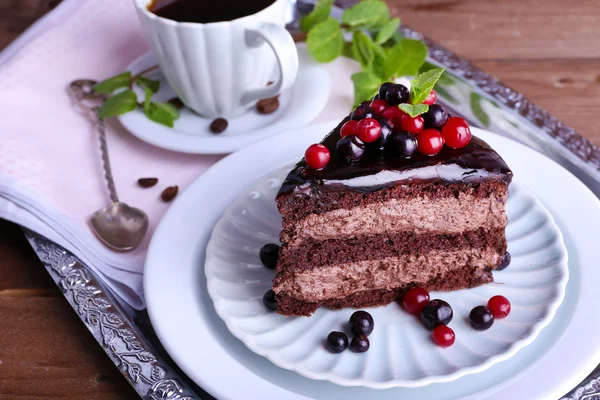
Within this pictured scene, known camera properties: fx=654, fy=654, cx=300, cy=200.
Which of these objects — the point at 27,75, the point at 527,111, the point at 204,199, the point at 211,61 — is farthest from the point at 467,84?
the point at 27,75

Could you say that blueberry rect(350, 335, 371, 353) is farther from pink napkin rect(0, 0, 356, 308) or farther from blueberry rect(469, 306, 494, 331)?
pink napkin rect(0, 0, 356, 308)

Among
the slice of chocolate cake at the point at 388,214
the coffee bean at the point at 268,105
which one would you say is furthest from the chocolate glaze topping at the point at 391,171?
the coffee bean at the point at 268,105

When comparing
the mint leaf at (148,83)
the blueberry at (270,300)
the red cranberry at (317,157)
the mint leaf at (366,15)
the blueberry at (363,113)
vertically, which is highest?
the blueberry at (363,113)

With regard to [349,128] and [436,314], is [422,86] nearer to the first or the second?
[349,128]

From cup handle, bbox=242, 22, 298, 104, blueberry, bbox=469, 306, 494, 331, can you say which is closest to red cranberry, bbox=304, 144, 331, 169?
blueberry, bbox=469, 306, 494, 331

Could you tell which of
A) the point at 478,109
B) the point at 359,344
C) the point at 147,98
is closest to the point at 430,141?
the point at 359,344

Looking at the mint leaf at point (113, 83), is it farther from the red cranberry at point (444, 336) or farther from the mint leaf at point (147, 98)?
the red cranberry at point (444, 336)

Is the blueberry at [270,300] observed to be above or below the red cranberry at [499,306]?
below
